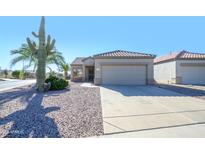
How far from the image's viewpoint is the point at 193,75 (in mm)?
25281

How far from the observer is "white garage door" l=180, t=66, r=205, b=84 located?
2516cm

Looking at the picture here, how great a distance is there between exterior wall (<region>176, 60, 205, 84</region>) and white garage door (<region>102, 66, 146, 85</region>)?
636 cm

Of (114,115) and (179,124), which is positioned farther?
(114,115)

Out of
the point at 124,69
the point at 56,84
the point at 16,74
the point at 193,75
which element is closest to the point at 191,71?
the point at 193,75

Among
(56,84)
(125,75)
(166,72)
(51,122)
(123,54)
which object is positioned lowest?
(51,122)

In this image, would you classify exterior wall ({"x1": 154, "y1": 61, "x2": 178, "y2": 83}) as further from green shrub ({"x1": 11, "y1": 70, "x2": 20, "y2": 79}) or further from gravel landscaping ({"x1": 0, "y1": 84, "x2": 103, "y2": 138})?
green shrub ({"x1": 11, "y1": 70, "x2": 20, "y2": 79})

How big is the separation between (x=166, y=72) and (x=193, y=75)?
401cm

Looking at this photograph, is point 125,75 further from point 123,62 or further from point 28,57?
point 28,57
